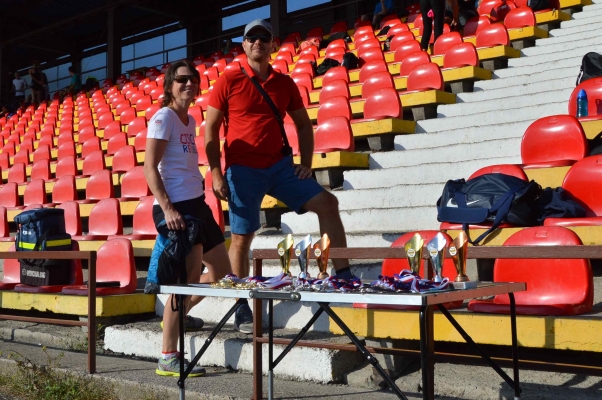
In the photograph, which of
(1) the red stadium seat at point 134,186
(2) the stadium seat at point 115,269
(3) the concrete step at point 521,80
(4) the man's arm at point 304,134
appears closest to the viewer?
(4) the man's arm at point 304,134

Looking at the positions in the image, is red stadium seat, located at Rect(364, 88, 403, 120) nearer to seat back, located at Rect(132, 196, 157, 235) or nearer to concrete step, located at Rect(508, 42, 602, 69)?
concrete step, located at Rect(508, 42, 602, 69)

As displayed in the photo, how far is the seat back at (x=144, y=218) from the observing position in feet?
19.7

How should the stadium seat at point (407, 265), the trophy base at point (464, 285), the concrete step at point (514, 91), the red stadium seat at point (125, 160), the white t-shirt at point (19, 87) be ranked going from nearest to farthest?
the trophy base at point (464, 285) < the stadium seat at point (407, 265) < the concrete step at point (514, 91) < the red stadium seat at point (125, 160) < the white t-shirt at point (19, 87)

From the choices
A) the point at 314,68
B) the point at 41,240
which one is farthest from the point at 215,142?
the point at 314,68

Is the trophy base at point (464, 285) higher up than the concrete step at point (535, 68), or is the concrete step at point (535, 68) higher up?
the concrete step at point (535, 68)

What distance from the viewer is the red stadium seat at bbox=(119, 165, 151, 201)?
7.08 meters

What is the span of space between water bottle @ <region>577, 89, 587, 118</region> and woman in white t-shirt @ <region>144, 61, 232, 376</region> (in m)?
3.18

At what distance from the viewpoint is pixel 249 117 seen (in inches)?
150

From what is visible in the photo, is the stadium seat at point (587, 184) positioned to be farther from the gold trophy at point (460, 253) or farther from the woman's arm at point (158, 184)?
the woman's arm at point (158, 184)

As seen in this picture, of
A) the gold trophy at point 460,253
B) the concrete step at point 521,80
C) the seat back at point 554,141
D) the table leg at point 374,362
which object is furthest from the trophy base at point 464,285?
the concrete step at point 521,80

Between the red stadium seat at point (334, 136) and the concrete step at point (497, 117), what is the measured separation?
3.03 ft

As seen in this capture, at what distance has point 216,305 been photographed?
449cm

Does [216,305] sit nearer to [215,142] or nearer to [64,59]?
[215,142]

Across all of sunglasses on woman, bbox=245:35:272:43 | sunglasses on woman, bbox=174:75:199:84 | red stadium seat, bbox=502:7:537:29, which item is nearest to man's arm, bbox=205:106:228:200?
sunglasses on woman, bbox=174:75:199:84
